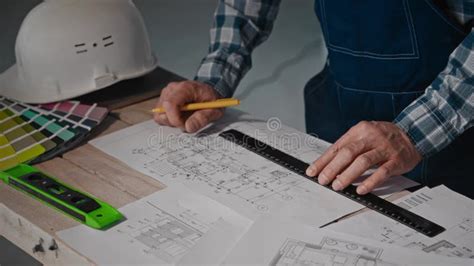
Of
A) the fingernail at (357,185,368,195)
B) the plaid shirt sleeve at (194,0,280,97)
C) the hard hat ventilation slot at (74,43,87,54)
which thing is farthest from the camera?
the plaid shirt sleeve at (194,0,280,97)

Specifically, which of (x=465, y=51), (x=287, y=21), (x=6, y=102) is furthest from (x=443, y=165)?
(x=287, y=21)

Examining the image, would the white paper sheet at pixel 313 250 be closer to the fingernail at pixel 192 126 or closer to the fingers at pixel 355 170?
the fingers at pixel 355 170

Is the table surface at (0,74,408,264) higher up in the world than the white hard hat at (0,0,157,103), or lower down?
lower down

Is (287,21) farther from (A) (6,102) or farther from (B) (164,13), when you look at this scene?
(A) (6,102)

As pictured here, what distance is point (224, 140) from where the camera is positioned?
72.5 inches

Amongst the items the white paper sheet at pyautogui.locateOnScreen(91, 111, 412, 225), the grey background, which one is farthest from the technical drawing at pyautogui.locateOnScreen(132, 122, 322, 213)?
the grey background

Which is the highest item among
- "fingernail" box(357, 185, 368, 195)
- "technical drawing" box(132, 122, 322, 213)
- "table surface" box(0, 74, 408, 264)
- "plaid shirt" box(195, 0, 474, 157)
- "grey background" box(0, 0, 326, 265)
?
"plaid shirt" box(195, 0, 474, 157)

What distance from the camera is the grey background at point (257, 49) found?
4.19 m

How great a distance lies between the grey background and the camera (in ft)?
13.7

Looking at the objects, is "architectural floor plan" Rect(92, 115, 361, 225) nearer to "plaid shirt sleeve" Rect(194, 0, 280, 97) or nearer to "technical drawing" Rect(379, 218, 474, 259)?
"technical drawing" Rect(379, 218, 474, 259)

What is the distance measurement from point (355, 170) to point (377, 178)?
2.0 inches

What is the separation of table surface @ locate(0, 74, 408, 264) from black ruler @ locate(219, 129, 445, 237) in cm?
29

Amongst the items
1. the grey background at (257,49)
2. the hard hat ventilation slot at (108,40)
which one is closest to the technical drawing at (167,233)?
the hard hat ventilation slot at (108,40)

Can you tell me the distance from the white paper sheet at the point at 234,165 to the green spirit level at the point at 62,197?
0.62 ft
